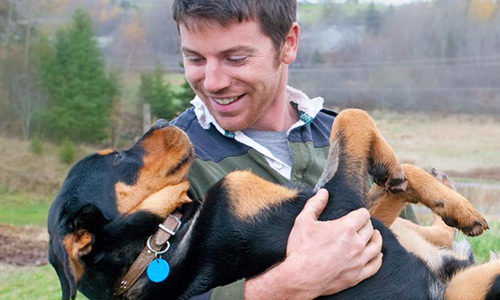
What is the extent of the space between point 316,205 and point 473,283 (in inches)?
37.4

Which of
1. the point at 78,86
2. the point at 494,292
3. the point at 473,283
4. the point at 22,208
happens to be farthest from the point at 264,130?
the point at 78,86

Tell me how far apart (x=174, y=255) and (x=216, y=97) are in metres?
0.90

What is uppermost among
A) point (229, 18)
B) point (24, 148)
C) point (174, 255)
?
point (229, 18)

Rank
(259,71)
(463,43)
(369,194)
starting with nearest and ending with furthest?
1. (259,71)
2. (369,194)
3. (463,43)

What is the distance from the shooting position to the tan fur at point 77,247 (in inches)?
125

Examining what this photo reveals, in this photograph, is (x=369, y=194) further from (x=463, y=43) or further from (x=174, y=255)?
(x=463, y=43)

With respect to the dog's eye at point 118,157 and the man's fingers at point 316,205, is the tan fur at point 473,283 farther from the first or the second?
the dog's eye at point 118,157

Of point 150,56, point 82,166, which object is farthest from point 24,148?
point 82,166

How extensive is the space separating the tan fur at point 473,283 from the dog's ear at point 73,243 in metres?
1.88

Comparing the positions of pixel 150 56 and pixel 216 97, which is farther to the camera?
pixel 150 56

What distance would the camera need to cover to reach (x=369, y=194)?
12.6ft

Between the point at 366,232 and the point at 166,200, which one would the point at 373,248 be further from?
the point at 166,200

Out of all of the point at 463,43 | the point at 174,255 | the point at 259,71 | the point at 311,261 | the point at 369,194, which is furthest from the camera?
the point at 463,43

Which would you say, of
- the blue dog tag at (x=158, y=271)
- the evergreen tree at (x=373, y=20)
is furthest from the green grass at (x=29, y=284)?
the evergreen tree at (x=373, y=20)
